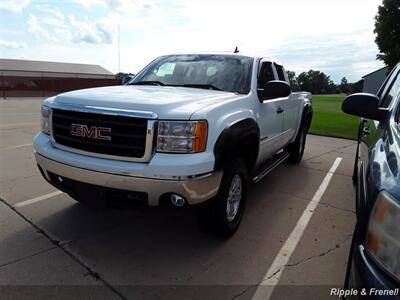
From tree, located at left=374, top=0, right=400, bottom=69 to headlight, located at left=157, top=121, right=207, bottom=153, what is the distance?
1147 inches

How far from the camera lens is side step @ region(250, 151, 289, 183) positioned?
428 cm

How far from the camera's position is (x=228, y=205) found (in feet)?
12.0

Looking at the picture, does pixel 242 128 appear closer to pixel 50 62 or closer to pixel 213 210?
pixel 213 210

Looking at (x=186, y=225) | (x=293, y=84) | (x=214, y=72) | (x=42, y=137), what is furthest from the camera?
(x=293, y=84)

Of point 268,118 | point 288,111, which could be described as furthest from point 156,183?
point 288,111

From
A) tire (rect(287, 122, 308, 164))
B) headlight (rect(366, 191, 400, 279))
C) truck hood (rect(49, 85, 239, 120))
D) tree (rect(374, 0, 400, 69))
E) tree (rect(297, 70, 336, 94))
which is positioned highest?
tree (rect(374, 0, 400, 69))

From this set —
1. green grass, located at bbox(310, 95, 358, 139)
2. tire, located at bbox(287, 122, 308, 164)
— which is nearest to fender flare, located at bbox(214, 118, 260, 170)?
tire, located at bbox(287, 122, 308, 164)

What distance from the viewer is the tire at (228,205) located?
3.39 metres

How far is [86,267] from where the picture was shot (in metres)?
3.08

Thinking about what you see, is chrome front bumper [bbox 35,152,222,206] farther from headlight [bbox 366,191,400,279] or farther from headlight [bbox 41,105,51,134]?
headlight [bbox 366,191,400,279]

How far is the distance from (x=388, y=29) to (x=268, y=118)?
28.9 m

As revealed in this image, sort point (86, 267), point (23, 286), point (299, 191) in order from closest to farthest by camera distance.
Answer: point (23, 286), point (86, 267), point (299, 191)

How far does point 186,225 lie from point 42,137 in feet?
5.80

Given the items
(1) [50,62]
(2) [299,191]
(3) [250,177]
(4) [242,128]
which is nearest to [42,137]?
(4) [242,128]
